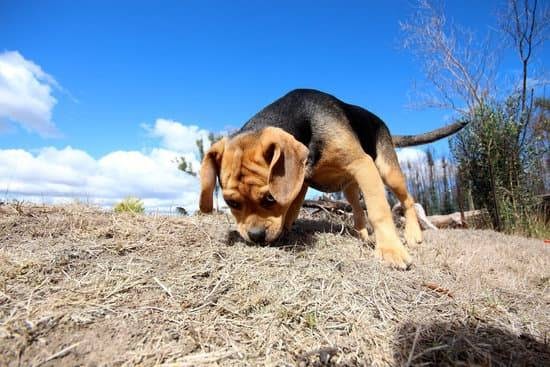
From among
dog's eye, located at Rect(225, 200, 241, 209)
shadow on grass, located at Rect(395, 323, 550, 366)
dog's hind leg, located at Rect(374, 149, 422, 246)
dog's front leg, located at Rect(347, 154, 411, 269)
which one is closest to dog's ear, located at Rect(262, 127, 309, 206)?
dog's eye, located at Rect(225, 200, 241, 209)

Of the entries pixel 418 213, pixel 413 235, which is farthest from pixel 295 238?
pixel 418 213

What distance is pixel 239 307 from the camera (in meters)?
2.33

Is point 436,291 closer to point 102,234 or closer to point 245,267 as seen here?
point 245,267

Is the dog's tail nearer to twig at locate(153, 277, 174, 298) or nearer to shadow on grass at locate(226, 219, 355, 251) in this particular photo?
shadow on grass at locate(226, 219, 355, 251)

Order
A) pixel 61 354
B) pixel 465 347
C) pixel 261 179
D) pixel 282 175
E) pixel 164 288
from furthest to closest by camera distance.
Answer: pixel 261 179 → pixel 282 175 → pixel 164 288 → pixel 465 347 → pixel 61 354

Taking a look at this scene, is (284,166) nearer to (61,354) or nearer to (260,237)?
(260,237)

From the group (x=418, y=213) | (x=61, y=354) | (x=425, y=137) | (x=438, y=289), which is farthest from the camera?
(x=418, y=213)

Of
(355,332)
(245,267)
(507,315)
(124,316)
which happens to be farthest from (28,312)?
(507,315)

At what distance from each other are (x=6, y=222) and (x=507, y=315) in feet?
17.5

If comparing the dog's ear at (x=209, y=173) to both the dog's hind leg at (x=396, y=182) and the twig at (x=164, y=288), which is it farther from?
the dog's hind leg at (x=396, y=182)

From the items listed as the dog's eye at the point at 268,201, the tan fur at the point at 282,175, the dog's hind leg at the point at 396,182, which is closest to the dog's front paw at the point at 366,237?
the dog's hind leg at the point at 396,182

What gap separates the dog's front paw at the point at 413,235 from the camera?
561 centimetres

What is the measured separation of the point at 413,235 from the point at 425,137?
6.74 ft

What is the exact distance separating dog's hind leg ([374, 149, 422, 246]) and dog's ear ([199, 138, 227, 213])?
9.38ft
